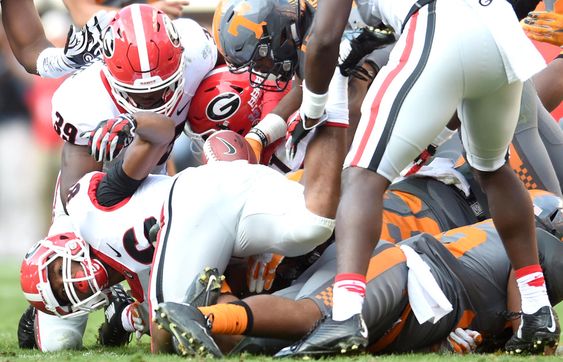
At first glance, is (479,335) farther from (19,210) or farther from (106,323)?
(19,210)

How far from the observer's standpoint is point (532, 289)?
3.88 meters

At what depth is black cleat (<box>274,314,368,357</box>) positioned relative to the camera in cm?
342

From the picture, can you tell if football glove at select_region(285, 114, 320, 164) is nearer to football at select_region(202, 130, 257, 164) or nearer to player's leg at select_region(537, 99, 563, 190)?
football at select_region(202, 130, 257, 164)

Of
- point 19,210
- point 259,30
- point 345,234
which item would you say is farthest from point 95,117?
point 19,210

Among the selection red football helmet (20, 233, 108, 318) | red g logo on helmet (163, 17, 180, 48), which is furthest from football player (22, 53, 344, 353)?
red g logo on helmet (163, 17, 180, 48)

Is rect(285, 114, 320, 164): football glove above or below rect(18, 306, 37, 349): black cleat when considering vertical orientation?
above

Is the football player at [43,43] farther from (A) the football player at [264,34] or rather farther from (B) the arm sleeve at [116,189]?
(B) the arm sleeve at [116,189]

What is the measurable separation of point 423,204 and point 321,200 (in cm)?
90

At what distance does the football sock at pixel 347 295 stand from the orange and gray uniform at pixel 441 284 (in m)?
0.17

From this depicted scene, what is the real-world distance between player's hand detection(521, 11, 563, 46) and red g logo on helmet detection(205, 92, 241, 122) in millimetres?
1341

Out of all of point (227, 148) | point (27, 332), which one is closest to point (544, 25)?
point (227, 148)

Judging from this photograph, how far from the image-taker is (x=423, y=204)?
4641 mm

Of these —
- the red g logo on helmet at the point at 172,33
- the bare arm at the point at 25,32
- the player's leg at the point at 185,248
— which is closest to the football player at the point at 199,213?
the player's leg at the point at 185,248

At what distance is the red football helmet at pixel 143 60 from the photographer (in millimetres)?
4637
